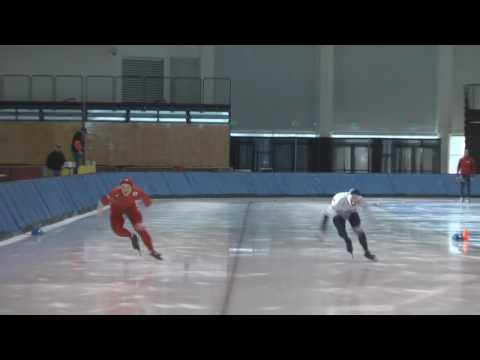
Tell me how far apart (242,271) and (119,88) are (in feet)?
101

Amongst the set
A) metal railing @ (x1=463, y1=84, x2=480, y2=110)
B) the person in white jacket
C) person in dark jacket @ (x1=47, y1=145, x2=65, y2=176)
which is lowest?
the person in white jacket

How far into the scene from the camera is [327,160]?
43.2 meters

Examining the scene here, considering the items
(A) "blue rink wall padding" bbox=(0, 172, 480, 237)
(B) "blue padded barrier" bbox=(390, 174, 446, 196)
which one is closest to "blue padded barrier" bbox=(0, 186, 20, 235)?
(A) "blue rink wall padding" bbox=(0, 172, 480, 237)

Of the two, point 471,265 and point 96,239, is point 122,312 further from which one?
point 96,239

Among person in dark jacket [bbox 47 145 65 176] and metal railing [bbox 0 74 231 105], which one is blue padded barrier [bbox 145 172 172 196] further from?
metal railing [bbox 0 74 231 105]

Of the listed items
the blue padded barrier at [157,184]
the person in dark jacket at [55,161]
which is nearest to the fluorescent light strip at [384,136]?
the blue padded barrier at [157,184]

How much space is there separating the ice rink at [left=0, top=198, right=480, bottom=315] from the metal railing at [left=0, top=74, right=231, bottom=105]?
2051 centimetres

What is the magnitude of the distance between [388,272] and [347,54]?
32.7 m

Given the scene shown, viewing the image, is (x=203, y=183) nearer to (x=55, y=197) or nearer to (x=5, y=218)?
(x=55, y=197)

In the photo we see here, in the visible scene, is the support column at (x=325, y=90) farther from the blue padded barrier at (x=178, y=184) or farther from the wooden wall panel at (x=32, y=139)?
the wooden wall panel at (x=32, y=139)

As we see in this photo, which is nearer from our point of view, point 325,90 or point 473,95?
point 325,90

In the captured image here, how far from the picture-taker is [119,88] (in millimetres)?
42125

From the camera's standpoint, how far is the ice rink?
→ 955 cm

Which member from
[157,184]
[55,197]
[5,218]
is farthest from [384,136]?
[5,218]
